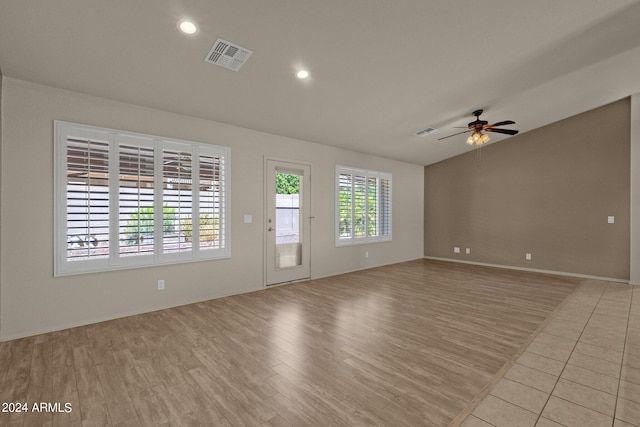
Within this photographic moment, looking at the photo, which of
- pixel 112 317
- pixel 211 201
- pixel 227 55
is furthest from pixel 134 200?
pixel 227 55

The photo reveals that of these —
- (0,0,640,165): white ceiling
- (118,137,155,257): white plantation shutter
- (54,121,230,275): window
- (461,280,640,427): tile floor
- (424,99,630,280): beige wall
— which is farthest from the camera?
(424,99,630,280): beige wall

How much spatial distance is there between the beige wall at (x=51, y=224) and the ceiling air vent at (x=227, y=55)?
146 centimetres

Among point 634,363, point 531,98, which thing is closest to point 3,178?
point 634,363

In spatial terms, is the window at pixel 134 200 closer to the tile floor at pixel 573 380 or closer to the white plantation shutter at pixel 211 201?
the white plantation shutter at pixel 211 201

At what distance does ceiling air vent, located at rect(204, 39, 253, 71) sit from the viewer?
2.77 meters

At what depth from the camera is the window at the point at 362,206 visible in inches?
247

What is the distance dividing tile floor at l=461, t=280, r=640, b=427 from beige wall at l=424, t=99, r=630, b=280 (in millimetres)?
2834

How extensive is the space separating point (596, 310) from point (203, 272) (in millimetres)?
5493

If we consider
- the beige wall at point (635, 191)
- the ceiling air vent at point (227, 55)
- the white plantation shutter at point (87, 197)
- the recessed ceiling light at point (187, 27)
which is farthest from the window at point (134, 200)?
the beige wall at point (635, 191)

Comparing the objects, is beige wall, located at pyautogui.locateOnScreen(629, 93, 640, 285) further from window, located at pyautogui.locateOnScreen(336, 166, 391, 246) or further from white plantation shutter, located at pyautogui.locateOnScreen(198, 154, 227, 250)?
white plantation shutter, located at pyautogui.locateOnScreen(198, 154, 227, 250)

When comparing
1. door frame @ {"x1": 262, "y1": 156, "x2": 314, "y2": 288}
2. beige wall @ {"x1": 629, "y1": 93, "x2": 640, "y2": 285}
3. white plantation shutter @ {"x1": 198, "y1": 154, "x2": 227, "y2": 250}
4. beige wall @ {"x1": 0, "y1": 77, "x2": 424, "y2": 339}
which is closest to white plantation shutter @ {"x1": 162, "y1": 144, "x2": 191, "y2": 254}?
white plantation shutter @ {"x1": 198, "y1": 154, "x2": 227, "y2": 250}

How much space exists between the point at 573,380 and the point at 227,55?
415cm

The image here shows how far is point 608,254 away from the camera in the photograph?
5.68 meters

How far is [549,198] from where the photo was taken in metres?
6.35
